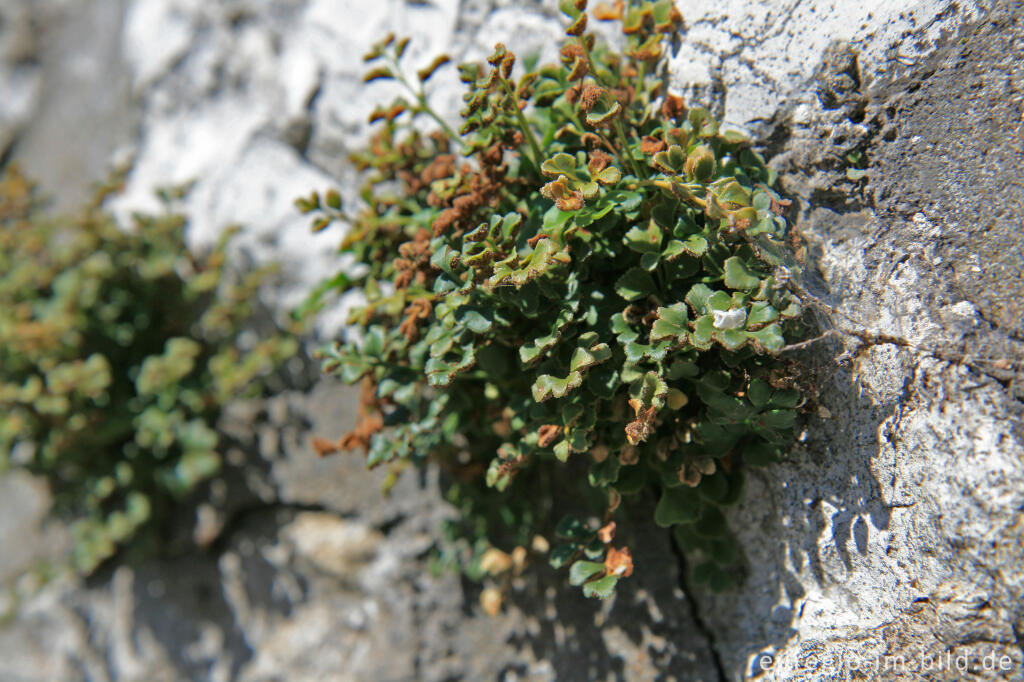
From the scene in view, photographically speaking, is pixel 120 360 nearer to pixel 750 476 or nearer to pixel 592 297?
pixel 592 297

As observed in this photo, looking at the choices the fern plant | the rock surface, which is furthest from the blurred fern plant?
the fern plant

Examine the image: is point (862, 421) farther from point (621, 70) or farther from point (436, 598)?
point (436, 598)

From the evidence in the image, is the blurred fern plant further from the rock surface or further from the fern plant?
the fern plant

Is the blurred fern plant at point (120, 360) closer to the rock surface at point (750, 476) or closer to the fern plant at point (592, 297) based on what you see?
the rock surface at point (750, 476)

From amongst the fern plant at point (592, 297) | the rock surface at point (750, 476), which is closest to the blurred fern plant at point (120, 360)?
the rock surface at point (750, 476)

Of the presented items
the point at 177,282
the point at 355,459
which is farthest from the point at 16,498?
the point at 355,459
